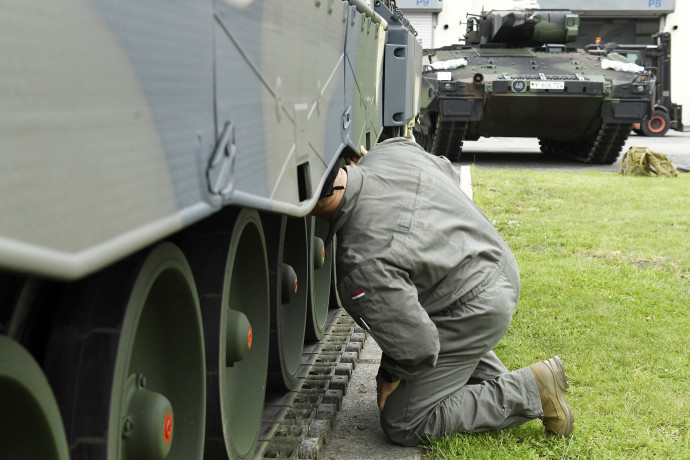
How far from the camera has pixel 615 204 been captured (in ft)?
30.1

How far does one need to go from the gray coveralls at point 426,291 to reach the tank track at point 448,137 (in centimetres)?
996

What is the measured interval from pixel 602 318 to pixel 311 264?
173 cm

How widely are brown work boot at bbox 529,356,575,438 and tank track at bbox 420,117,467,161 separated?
10.0 meters

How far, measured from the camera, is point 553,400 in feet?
10.6

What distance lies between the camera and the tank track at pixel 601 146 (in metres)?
13.3

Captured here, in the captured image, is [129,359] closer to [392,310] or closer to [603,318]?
[392,310]

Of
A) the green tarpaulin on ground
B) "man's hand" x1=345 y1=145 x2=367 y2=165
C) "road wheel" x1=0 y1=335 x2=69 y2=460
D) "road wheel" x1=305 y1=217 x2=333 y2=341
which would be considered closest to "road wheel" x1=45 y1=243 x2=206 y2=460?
"road wheel" x1=0 y1=335 x2=69 y2=460

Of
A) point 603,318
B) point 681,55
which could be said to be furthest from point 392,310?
point 681,55

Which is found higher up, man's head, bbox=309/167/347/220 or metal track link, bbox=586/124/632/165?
man's head, bbox=309/167/347/220

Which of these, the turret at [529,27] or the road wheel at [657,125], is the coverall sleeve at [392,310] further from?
the road wheel at [657,125]

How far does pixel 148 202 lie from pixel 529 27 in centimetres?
1375

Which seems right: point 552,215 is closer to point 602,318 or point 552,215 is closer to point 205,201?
point 602,318

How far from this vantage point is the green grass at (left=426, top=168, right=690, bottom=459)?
326 cm

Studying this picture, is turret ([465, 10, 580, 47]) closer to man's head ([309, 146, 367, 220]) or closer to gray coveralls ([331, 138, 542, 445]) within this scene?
gray coveralls ([331, 138, 542, 445])
